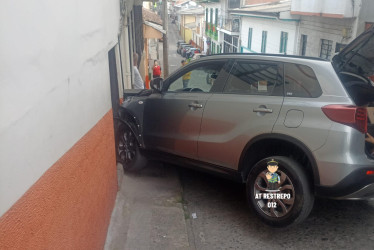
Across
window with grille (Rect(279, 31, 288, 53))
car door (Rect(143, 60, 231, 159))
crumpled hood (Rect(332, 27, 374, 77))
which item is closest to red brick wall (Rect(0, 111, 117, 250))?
car door (Rect(143, 60, 231, 159))

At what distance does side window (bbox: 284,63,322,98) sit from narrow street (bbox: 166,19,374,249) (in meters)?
1.48

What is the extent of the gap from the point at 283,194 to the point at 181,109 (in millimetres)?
1694

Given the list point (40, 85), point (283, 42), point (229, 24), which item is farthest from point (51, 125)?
point (229, 24)

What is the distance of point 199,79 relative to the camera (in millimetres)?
5043

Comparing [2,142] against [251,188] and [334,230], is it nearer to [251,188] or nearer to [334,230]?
[251,188]

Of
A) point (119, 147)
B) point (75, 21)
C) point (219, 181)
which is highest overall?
point (75, 21)

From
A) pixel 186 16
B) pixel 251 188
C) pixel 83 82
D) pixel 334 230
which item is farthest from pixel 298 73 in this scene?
pixel 186 16

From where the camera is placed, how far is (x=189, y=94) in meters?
4.91

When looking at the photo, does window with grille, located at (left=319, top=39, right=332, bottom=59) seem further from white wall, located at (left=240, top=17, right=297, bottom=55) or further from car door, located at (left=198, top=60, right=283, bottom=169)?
car door, located at (left=198, top=60, right=283, bottom=169)

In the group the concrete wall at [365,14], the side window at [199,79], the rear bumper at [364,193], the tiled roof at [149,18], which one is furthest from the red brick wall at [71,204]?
the tiled roof at [149,18]

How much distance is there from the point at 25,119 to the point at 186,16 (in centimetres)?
6272

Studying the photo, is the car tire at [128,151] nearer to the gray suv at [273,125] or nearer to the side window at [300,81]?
the gray suv at [273,125]

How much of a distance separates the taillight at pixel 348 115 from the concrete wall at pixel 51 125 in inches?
85.8

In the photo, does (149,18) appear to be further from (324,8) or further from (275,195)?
(275,195)
